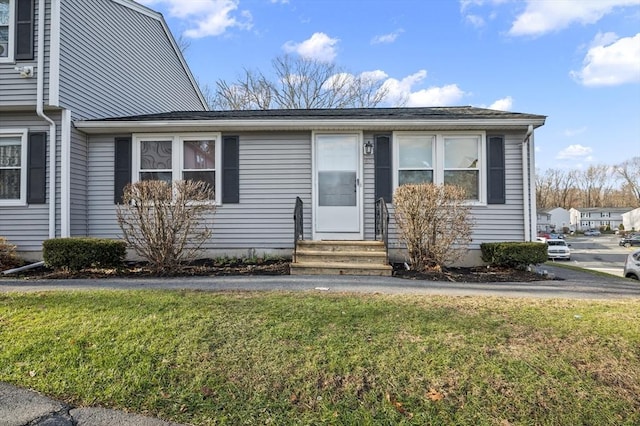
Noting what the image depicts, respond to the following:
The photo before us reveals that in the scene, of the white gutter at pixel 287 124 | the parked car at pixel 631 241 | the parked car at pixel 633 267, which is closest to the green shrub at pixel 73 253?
Result: the white gutter at pixel 287 124

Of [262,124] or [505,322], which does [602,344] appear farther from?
[262,124]

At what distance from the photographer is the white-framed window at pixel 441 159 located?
8.00 m

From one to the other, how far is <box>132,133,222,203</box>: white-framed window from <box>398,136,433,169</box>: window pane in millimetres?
3876

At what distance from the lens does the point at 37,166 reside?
7543 millimetres

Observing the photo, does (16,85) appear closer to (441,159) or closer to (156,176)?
(156,176)

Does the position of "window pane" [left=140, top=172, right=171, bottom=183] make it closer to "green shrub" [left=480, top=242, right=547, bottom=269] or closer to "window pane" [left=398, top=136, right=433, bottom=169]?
"window pane" [left=398, top=136, right=433, bottom=169]

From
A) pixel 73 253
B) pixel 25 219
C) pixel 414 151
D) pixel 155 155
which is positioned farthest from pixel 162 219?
pixel 414 151

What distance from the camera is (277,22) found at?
762 inches

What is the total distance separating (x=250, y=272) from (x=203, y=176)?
270 centimetres

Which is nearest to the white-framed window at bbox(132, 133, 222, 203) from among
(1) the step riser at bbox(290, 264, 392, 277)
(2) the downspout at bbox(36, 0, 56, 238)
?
(2) the downspout at bbox(36, 0, 56, 238)

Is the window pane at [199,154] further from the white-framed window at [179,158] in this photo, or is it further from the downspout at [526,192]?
the downspout at [526,192]

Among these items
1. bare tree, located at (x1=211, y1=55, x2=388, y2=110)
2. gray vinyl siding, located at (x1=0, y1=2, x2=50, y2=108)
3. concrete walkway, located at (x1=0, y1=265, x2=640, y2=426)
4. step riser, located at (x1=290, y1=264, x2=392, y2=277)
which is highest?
bare tree, located at (x1=211, y1=55, x2=388, y2=110)

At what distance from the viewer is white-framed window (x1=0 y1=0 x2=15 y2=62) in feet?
24.2

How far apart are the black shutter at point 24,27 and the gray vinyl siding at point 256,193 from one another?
196 cm
